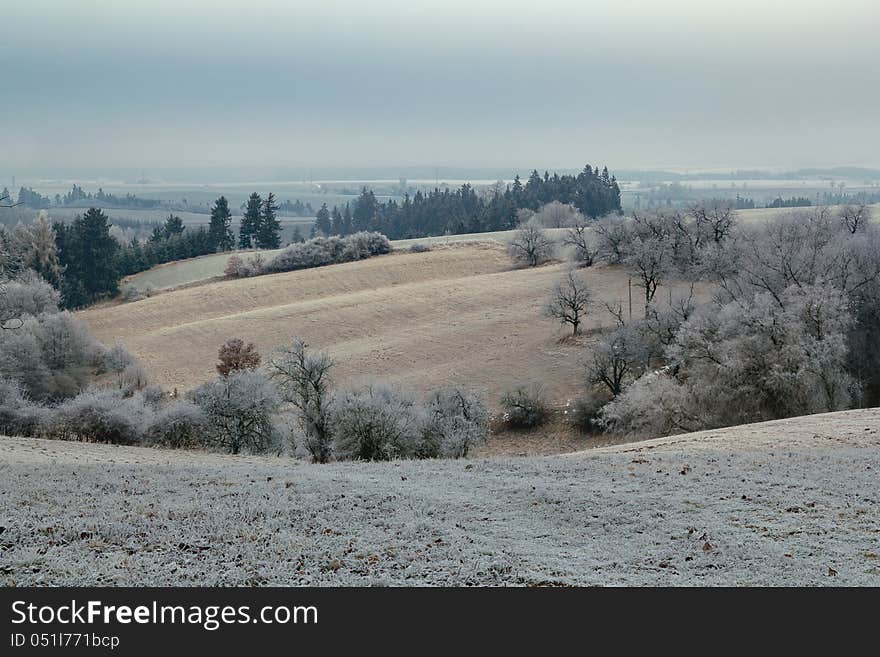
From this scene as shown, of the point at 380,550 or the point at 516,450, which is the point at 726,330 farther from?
the point at 380,550

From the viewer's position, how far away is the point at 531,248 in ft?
263

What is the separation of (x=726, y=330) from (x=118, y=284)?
237ft

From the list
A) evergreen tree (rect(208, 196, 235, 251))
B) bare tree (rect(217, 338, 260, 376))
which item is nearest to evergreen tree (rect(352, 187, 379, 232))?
evergreen tree (rect(208, 196, 235, 251))

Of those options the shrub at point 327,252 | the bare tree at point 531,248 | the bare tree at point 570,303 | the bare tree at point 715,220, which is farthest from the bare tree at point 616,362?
the shrub at point 327,252

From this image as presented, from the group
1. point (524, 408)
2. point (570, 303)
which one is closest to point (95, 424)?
point (524, 408)

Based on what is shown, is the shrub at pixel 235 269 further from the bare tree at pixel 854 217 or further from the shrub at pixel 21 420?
the bare tree at pixel 854 217

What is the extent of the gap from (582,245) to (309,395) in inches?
2008

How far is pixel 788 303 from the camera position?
33.8 meters

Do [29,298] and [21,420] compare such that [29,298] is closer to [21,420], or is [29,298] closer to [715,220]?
[21,420]

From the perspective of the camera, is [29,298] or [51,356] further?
[29,298]

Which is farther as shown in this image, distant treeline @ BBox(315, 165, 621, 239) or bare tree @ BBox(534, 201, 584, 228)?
distant treeline @ BBox(315, 165, 621, 239)

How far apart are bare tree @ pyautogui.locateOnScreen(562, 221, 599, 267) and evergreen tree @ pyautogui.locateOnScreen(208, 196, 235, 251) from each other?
55.8m

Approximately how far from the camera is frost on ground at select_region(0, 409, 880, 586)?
8609 millimetres

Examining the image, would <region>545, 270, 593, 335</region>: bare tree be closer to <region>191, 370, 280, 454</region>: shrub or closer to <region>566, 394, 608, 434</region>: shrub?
<region>566, 394, 608, 434</region>: shrub
